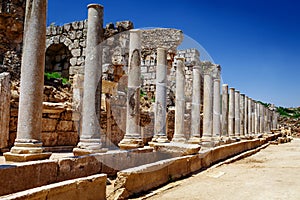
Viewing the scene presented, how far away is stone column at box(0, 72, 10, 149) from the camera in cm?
1045

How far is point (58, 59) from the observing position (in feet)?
70.7

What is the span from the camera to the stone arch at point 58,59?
21.0 m

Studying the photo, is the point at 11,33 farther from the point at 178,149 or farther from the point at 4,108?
the point at 178,149

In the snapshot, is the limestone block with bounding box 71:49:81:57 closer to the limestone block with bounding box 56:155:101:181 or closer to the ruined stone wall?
the ruined stone wall

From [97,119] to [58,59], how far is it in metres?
14.4

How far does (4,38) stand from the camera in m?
16.4

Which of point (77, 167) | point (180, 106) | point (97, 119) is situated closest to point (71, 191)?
point (77, 167)

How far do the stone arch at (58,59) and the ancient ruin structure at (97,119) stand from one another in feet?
0.22

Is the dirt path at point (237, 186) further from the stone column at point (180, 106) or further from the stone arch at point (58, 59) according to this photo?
the stone arch at point (58, 59)

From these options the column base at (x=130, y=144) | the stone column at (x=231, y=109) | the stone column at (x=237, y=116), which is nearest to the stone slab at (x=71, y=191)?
the column base at (x=130, y=144)

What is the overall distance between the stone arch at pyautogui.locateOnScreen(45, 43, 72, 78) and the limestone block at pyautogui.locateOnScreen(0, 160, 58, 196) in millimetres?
15697

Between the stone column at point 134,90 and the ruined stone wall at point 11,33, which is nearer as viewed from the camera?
the stone column at point 134,90

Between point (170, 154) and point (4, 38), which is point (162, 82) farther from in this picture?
point (4, 38)

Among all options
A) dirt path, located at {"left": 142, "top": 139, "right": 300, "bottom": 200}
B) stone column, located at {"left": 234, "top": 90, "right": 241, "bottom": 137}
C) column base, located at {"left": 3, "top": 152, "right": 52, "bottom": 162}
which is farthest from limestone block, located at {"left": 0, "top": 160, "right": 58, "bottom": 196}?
stone column, located at {"left": 234, "top": 90, "right": 241, "bottom": 137}
